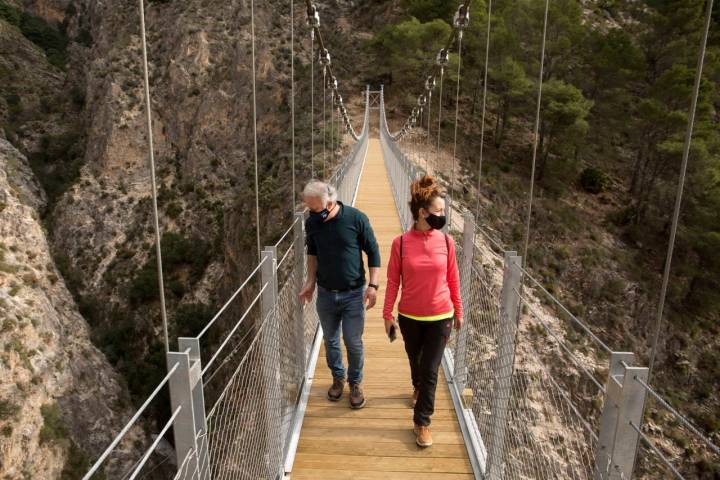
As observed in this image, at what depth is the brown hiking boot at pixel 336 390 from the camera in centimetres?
265

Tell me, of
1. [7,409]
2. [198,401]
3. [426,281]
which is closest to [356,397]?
[426,281]

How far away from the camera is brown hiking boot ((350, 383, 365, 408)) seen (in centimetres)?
260

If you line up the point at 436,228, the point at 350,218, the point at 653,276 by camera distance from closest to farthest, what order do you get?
the point at 436,228, the point at 350,218, the point at 653,276

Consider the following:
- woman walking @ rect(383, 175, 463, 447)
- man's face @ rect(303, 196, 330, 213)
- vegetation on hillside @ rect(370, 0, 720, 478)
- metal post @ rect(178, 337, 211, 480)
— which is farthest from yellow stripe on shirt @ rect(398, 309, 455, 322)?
vegetation on hillside @ rect(370, 0, 720, 478)

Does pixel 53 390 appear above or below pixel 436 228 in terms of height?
below

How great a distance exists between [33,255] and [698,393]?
2238 centimetres

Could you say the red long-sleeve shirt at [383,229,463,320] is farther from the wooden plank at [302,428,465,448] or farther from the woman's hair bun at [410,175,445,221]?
the wooden plank at [302,428,465,448]

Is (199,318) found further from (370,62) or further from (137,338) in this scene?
(370,62)

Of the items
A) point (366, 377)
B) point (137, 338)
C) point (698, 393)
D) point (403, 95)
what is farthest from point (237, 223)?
point (366, 377)

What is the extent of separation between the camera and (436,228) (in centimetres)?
209

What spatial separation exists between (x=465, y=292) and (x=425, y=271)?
1.00 meters

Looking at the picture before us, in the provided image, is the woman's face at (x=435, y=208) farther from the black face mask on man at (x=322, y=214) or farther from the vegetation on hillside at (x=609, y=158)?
the vegetation on hillside at (x=609, y=158)

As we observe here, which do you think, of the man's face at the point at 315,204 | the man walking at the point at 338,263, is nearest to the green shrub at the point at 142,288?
the man walking at the point at 338,263

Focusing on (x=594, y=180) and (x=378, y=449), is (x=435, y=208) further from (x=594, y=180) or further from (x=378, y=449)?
(x=594, y=180)
